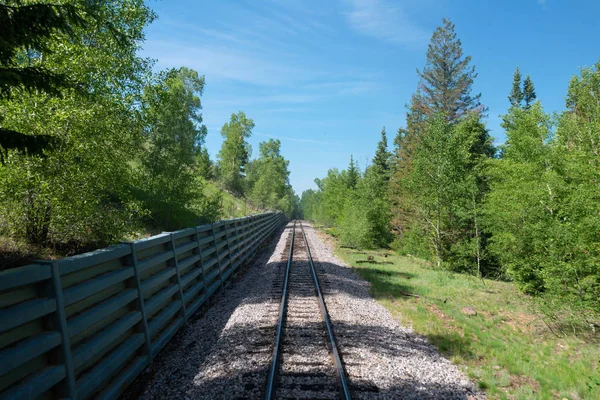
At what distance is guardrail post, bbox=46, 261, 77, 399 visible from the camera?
130 inches

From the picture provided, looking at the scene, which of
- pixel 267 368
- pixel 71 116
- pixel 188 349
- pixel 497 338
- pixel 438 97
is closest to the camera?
pixel 267 368

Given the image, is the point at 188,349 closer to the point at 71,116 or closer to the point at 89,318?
the point at 89,318

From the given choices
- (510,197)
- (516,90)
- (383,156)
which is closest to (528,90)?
(516,90)

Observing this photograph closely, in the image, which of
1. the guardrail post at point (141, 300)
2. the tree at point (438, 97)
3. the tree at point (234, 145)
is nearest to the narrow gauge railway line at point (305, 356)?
the guardrail post at point (141, 300)

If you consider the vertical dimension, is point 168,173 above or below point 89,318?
above

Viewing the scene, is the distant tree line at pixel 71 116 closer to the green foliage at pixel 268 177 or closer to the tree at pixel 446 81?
the tree at pixel 446 81

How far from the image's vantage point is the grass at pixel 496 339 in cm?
518

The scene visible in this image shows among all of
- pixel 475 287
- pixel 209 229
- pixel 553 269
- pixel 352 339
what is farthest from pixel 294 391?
pixel 475 287

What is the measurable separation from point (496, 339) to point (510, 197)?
8.32 metres

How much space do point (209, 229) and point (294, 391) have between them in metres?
6.11

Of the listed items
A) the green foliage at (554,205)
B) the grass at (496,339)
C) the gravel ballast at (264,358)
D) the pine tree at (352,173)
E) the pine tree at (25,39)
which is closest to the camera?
the pine tree at (25,39)

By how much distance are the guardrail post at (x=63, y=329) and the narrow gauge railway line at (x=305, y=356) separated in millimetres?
1990

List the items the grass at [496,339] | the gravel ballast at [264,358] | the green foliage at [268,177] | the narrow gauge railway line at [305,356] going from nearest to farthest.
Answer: the narrow gauge railway line at [305,356] < the gravel ballast at [264,358] < the grass at [496,339] < the green foliage at [268,177]

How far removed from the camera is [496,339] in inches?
293
